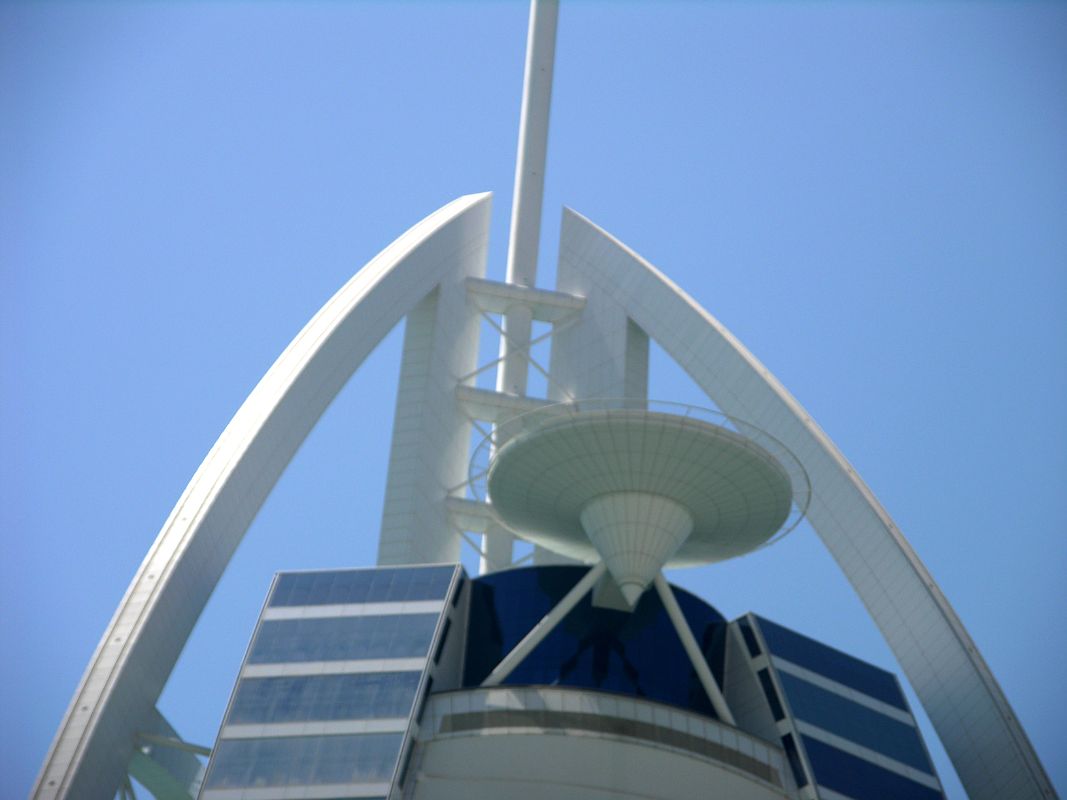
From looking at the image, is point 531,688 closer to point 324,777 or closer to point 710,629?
point 324,777

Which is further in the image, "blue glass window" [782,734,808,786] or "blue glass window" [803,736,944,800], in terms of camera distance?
"blue glass window" [803,736,944,800]

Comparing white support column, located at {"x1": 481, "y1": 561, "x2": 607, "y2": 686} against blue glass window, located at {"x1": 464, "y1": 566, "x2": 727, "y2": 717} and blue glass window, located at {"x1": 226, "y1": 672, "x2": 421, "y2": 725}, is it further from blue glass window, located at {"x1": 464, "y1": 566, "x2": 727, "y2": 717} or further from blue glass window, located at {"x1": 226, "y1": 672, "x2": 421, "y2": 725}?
blue glass window, located at {"x1": 226, "y1": 672, "x2": 421, "y2": 725}

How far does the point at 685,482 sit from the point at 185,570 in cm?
1943

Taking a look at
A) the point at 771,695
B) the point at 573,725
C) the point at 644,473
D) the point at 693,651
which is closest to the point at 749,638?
the point at 771,695

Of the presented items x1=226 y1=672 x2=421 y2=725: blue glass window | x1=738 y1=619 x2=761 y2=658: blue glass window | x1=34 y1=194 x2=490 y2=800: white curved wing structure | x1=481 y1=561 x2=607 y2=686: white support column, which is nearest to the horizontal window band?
x1=226 y1=672 x2=421 y2=725: blue glass window

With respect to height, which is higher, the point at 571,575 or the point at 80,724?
the point at 571,575

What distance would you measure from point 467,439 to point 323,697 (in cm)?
2383

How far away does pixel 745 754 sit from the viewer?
174 feet

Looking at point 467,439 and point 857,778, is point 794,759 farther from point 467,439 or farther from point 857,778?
point 467,439

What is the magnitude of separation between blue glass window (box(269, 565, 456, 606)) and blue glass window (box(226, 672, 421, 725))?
4.03m

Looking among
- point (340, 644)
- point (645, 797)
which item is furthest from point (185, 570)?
point (645, 797)

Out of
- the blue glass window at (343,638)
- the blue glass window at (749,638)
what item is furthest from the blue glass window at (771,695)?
the blue glass window at (343,638)

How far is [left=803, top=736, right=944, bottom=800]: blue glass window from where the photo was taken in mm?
54688

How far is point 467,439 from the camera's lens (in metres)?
72.9
